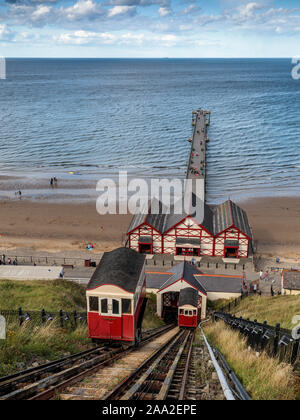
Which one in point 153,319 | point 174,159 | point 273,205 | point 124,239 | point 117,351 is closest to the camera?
point 117,351

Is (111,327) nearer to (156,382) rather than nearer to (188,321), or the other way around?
(156,382)

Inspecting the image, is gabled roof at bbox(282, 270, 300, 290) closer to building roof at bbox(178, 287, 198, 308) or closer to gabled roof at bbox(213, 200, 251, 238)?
gabled roof at bbox(213, 200, 251, 238)

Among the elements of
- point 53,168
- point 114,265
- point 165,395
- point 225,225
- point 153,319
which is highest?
point 53,168

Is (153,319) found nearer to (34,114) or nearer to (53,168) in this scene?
(53,168)

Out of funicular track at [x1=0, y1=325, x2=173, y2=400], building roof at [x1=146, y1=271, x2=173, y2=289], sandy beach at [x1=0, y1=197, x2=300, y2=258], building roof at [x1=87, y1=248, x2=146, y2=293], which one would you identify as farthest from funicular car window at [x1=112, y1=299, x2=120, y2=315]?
sandy beach at [x1=0, y1=197, x2=300, y2=258]

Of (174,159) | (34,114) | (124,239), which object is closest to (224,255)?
(124,239)

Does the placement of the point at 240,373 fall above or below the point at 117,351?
above

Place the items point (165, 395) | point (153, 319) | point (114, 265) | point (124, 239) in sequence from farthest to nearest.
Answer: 1. point (124, 239)
2. point (153, 319)
3. point (114, 265)
4. point (165, 395)

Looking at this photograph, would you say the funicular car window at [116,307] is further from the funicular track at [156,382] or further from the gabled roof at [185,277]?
the gabled roof at [185,277]
